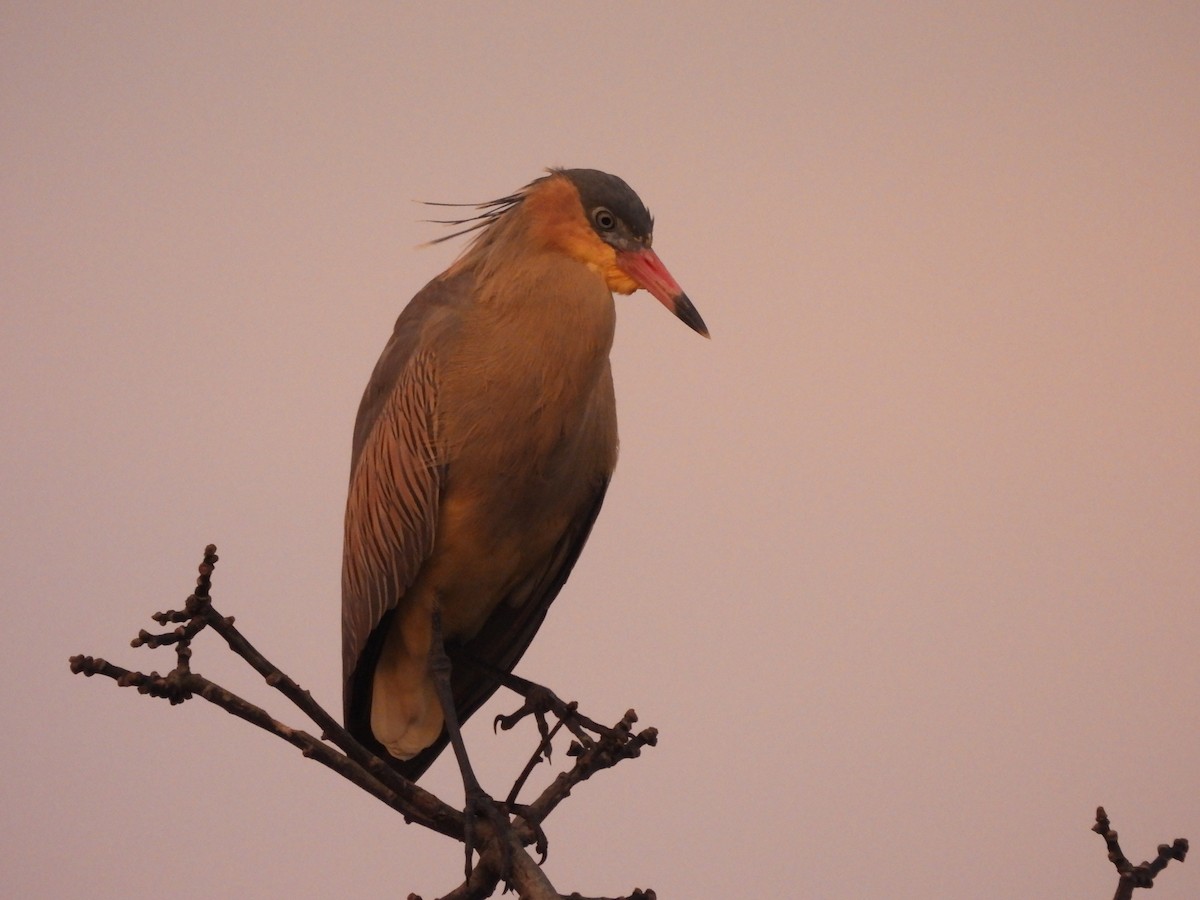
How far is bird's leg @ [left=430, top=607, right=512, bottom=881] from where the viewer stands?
2.38 m

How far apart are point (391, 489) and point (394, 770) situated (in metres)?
0.68

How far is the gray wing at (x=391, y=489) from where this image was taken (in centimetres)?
270

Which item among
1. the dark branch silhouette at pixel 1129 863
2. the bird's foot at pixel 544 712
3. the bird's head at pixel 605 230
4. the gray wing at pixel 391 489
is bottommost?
the dark branch silhouette at pixel 1129 863

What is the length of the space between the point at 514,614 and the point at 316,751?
101cm

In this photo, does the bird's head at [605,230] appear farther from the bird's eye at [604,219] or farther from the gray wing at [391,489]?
the gray wing at [391,489]

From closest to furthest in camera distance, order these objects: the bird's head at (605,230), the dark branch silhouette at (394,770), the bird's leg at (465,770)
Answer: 1. the dark branch silhouette at (394,770)
2. the bird's leg at (465,770)
3. the bird's head at (605,230)

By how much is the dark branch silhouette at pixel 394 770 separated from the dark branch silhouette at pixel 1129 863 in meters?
0.72

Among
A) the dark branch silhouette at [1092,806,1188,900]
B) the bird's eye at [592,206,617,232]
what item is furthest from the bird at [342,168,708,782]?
the dark branch silhouette at [1092,806,1188,900]

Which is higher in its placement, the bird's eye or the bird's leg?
the bird's eye

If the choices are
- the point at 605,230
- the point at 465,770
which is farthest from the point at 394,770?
the point at 605,230

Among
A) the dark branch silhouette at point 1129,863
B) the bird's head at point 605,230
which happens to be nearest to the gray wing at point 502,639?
the bird's head at point 605,230

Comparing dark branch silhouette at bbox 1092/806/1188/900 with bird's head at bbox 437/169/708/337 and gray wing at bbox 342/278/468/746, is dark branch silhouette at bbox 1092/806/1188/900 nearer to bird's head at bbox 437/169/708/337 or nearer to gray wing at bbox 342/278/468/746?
bird's head at bbox 437/169/708/337

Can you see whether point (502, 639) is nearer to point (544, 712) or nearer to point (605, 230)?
point (544, 712)

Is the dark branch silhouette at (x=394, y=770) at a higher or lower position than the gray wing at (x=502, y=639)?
lower
